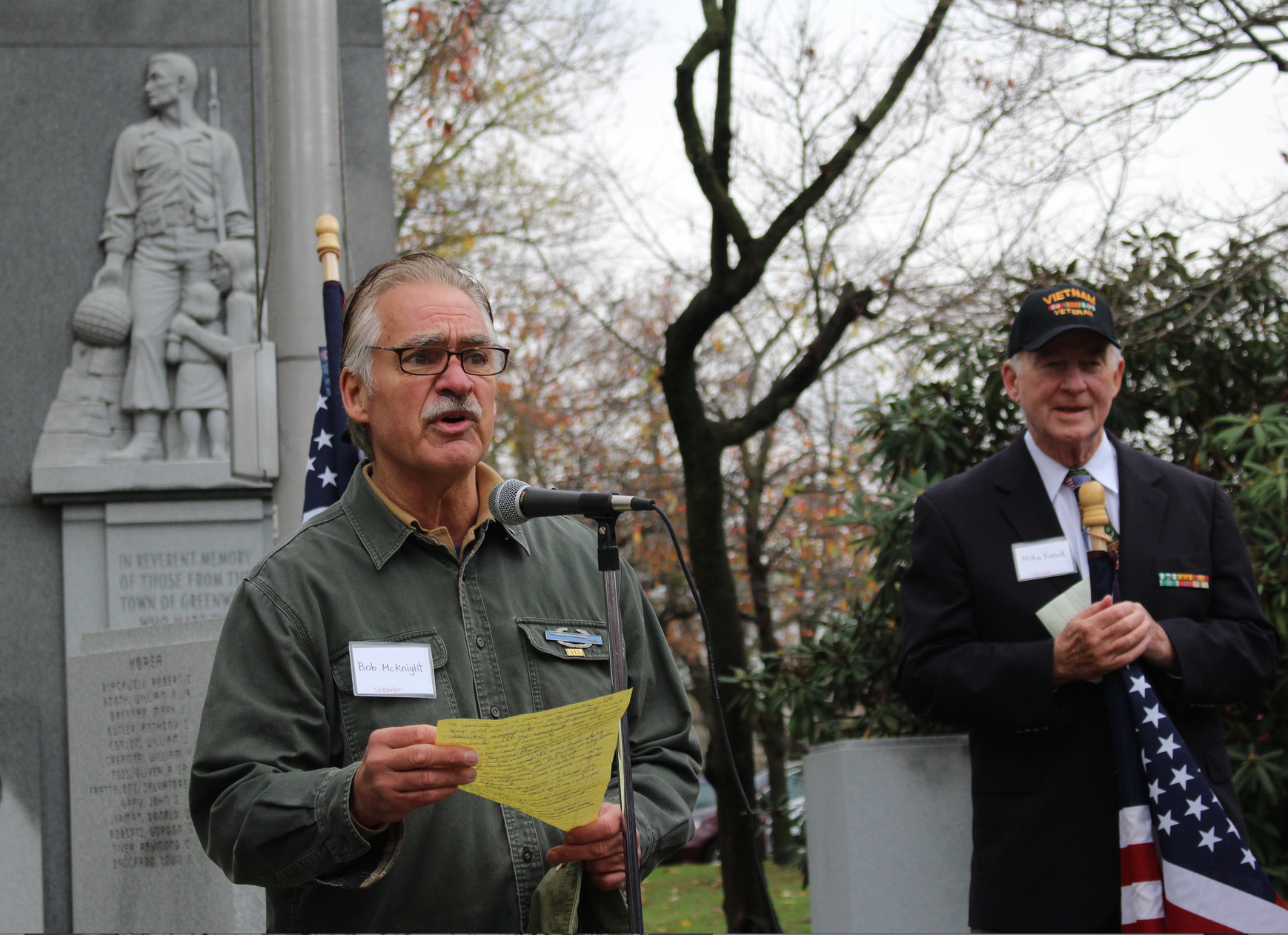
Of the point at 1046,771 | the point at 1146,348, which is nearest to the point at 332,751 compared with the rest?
Result: the point at 1046,771

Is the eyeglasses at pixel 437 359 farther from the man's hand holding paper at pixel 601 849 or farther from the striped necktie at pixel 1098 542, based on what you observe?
the striped necktie at pixel 1098 542

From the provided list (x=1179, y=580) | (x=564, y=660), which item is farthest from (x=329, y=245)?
(x=1179, y=580)

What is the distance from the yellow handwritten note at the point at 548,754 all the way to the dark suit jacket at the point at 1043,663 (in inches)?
59.7

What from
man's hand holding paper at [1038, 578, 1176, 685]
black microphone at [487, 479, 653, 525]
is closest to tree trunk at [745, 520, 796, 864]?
man's hand holding paper at [1038, 578, 1176, 685]

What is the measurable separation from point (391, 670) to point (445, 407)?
19.9 inches

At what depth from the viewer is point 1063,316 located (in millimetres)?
3549

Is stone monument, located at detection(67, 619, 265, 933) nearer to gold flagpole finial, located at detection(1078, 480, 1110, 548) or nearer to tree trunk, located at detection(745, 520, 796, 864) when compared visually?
gold flagpole finial, located at detection(1078, 480, 1110, 548)

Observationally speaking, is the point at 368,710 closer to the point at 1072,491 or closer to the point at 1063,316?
the point at 1072,491

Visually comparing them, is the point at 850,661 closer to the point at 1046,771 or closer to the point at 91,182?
the point at 1046,771

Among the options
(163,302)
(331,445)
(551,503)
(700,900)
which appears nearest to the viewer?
(551,503)

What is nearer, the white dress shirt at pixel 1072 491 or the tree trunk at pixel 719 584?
the white dress shirt at pixel 1072 491

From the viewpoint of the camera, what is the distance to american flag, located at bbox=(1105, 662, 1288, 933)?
115 inches

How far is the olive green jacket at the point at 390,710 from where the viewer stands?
→ 213cm

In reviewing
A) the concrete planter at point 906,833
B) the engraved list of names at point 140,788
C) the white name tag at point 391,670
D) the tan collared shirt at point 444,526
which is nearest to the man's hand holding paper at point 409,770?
the white name tag at point 391,670
